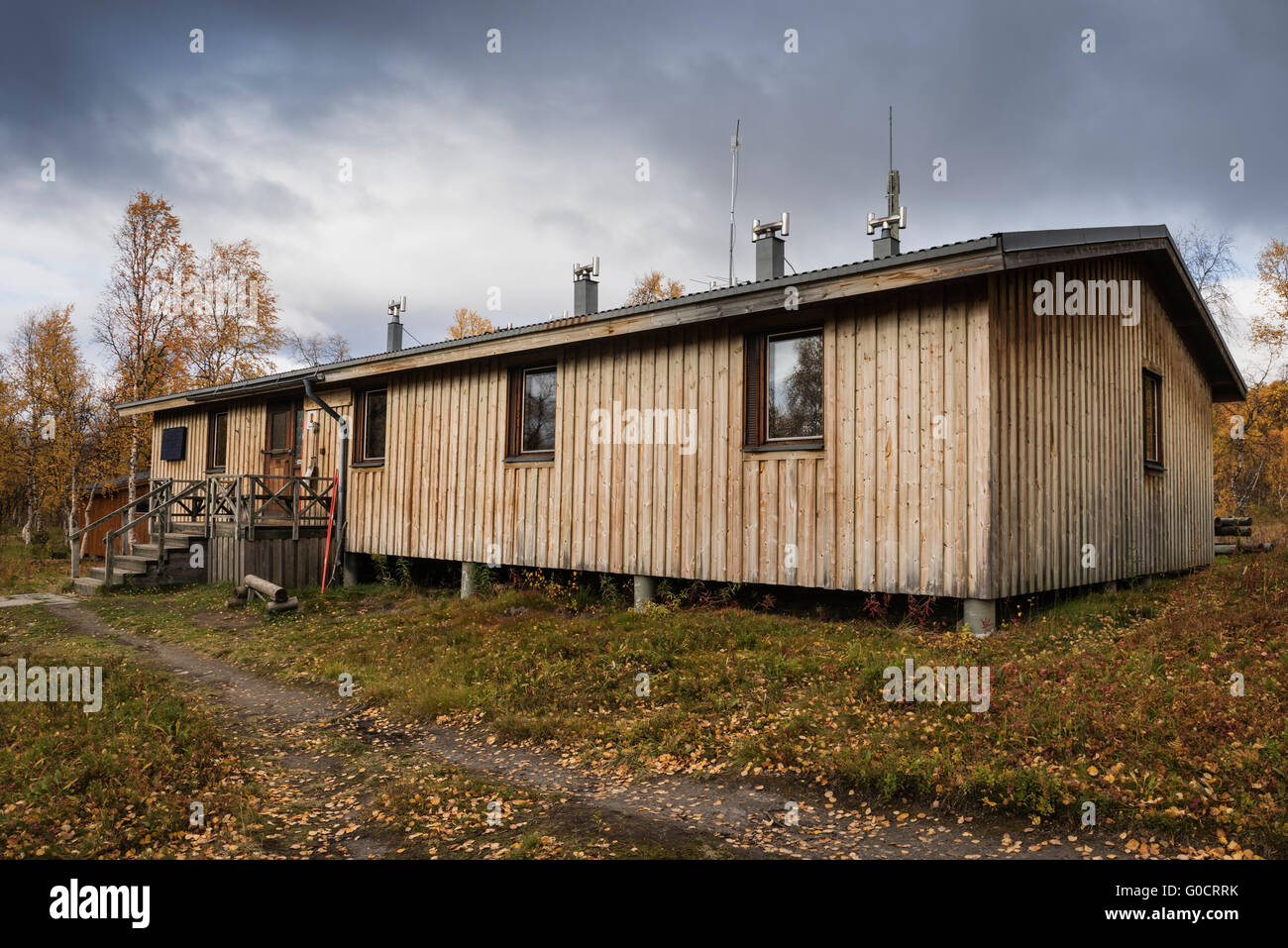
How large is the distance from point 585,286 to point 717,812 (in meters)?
9.68

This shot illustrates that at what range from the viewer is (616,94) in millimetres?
16734

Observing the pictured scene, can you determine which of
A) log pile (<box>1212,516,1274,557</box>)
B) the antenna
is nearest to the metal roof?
the antenna

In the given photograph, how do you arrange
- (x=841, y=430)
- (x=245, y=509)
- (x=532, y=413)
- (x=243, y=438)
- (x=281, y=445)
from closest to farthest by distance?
1. (x=841, y=430)
2. (x=532, y=413)
3. (x=245, y=509)
4. (x=281, y=445)
5. (x=243, y=438)

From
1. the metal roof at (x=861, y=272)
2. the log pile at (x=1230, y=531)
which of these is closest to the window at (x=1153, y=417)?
the metal roof at (x=861, y=272)

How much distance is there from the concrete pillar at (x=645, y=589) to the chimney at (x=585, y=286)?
15.3ft

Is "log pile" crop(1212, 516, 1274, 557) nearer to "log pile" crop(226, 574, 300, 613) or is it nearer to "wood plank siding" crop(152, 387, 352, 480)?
"log pile" crop(226, 574, 300, 613)

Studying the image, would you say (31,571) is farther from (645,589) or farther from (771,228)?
(771,228)

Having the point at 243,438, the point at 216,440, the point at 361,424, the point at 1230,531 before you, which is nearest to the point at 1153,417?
the point at 1230,531

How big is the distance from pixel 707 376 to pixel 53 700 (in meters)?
7.45

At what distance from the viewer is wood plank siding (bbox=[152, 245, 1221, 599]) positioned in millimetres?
8227

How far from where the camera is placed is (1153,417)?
12781 millimetres

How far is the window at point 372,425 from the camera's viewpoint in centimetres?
1547

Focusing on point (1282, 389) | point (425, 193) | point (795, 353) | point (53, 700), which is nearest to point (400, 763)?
point (53, 700)
